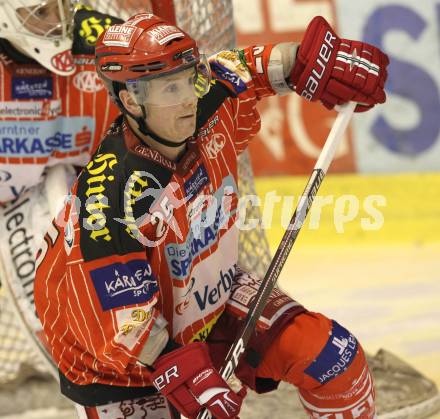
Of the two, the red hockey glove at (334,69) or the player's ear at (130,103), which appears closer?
the player's ear at (130,103)

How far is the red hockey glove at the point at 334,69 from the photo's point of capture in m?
2.79

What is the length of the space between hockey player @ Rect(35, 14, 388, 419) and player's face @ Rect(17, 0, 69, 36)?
0.48m

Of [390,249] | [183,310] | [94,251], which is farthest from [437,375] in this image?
[94,251]

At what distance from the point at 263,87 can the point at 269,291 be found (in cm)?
51

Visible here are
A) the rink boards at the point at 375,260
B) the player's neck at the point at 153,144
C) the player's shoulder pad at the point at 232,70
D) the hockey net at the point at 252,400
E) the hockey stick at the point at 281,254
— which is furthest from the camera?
the rink boards at the point at 375,260

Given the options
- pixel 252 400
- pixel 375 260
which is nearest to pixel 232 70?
pixel 252 400

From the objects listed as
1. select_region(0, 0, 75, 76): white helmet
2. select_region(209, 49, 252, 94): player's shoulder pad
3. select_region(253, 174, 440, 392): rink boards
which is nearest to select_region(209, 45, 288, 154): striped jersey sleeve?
select_region(209, 49, 252, 94): player's shoulder pad

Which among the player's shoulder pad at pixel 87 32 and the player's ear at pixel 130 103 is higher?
the player's ear at pixel 130 103

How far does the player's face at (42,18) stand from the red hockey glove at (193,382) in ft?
3.52

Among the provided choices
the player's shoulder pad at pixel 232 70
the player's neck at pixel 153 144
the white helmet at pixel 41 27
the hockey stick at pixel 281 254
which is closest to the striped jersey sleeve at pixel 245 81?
the player's shoulder pad at pixel 232 70

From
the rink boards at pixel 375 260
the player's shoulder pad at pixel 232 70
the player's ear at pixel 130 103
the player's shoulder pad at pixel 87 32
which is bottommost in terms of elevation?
the rink boards at pixel 375 260

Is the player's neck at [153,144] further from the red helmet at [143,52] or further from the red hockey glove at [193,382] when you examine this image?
the red hockey glove at [193,382]

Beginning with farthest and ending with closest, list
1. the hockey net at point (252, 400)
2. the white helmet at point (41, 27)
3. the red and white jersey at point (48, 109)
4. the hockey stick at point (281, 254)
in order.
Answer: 1. the hockey net at point (252, 400)
2. the red and white jersey at point (48, 109)
3. the white helmet at point (41, 27)
4. the hockey stick at point (281, 254)

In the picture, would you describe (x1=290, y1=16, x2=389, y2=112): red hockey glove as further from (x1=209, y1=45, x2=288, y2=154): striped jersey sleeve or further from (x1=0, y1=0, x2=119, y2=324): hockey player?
(x1=0, y1=0, x2=119, y2=324): hockey player
